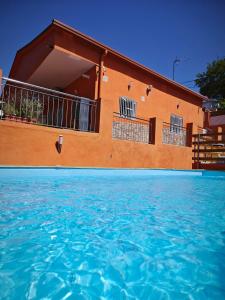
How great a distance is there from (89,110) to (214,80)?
96.7ft

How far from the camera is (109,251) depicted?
1.64 metres

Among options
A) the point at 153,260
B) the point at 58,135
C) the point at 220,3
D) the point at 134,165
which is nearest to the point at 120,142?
the point at 134,165

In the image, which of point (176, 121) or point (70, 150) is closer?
point (70, 150)

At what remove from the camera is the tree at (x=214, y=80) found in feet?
102

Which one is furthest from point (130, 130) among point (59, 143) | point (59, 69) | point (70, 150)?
point (59, 69)

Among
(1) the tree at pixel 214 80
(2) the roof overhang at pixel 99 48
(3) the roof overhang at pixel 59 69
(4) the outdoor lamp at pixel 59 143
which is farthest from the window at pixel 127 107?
(1) the tree at pixel 214 80

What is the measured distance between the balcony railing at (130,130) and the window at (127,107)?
119cm

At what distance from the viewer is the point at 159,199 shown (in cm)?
392

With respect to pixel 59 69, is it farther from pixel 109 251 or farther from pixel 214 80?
pixel 214 80

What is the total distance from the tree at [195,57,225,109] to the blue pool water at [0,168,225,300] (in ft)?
108

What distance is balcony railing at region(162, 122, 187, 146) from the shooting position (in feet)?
36.4

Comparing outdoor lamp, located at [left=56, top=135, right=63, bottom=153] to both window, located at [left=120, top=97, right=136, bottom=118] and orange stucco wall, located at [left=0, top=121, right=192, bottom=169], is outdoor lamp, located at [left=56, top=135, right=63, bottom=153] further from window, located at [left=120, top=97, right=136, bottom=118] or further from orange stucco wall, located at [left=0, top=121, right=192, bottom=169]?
window, located at [left=120, top=97, right=136, bottom=118]

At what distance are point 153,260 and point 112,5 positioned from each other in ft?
43.5

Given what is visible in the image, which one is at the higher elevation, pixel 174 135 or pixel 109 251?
pixel 174 135
